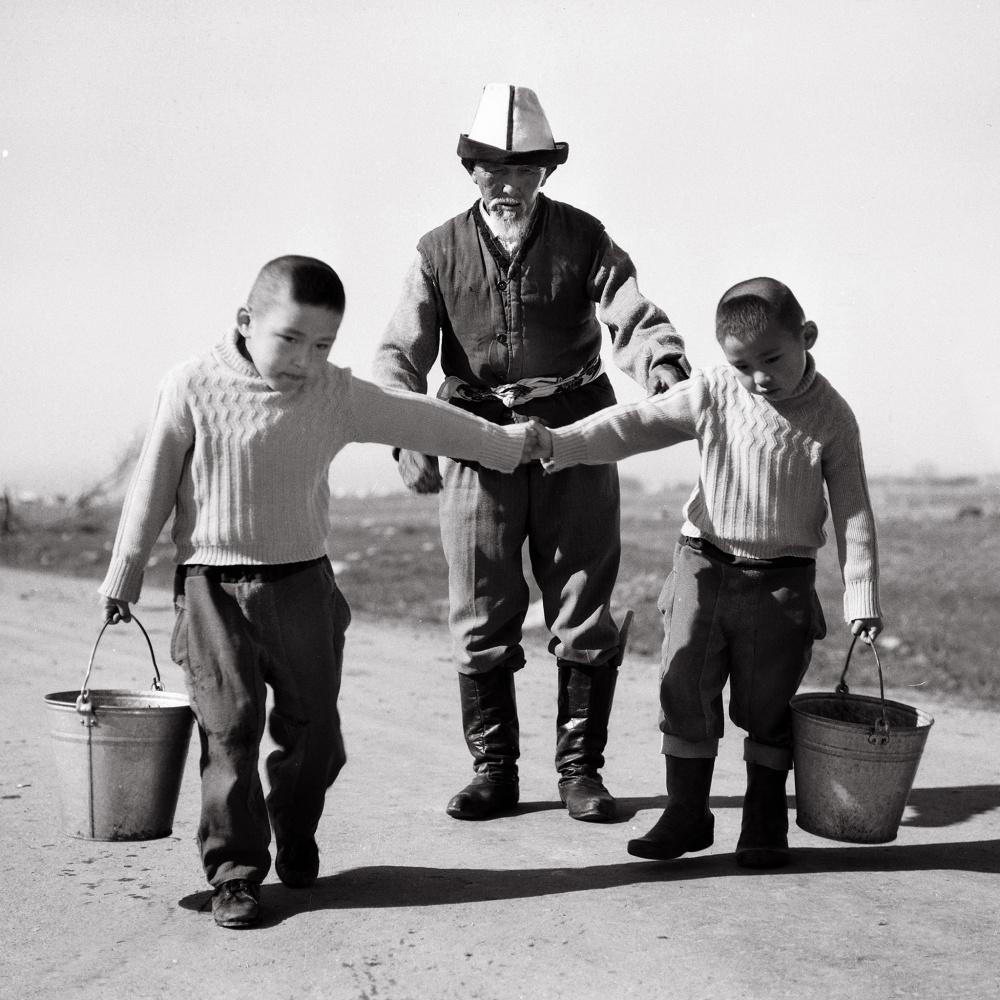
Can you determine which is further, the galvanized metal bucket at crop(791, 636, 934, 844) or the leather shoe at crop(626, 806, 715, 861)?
the leather shoe at crop(626, 806, 715, 861)

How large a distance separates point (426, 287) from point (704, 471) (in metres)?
1.29

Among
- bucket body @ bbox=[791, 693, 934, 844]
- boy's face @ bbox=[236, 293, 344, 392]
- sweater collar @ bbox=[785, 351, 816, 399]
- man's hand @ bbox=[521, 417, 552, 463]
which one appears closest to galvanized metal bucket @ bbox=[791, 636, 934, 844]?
bucket body @ bbox=[791, 693, 934, 844]

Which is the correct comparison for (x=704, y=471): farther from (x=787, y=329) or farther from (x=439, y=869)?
(x=439, y=869)

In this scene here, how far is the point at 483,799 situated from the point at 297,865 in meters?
0.95

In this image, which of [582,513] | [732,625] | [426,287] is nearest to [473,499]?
[582,513]

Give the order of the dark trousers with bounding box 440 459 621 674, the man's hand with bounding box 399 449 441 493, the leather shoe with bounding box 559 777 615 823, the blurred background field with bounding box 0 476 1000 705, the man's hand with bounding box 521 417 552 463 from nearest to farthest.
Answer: the man's hand with bounding box 521 417 552 463 < the man's hand with bounding box 399 449 441 493 < the leather shoe with bounding box 559 777 615 823 < the dark trousers with bounding box 440 459 621 674 < the blurred background field with bounding box 0 476 1000 705

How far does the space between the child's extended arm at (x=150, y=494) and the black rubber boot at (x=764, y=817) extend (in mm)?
1914

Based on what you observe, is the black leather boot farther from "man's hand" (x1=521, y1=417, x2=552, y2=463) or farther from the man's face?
the man's face

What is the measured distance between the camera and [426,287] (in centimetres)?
469

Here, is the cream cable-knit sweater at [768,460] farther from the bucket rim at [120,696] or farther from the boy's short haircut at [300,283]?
the bucket rim at [120,696]

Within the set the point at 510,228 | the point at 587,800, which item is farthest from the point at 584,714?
the point at 510,228

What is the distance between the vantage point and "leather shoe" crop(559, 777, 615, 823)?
447cm

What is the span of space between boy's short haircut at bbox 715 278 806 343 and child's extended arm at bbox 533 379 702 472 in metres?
0.25

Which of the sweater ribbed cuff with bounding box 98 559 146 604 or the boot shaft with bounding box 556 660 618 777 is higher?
the sweater ribbed cuff with bounding box 98 559 146 604
